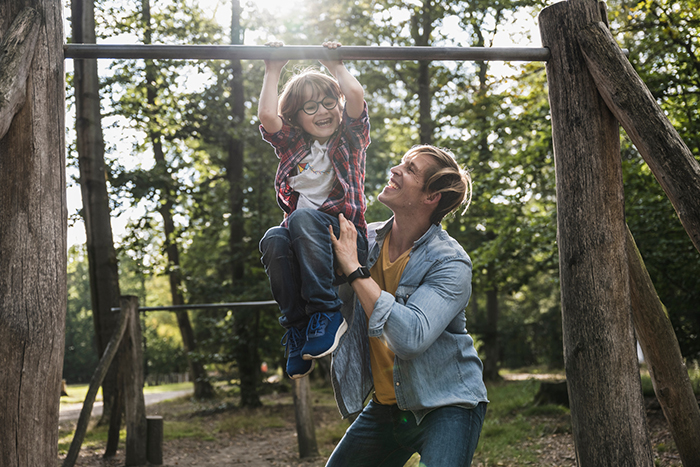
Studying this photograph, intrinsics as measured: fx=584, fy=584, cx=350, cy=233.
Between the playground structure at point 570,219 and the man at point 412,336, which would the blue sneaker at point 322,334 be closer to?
the man at point 412,336

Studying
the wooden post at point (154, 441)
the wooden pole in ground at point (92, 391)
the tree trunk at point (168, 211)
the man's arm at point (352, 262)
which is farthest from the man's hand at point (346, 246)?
the tree trunk at point (168, 211)

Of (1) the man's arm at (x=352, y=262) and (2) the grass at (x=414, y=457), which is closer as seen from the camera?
(1) the man's arm at (x=352, y=262)

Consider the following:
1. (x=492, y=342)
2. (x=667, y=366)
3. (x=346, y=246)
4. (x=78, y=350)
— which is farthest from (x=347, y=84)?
(x=78, y=350)

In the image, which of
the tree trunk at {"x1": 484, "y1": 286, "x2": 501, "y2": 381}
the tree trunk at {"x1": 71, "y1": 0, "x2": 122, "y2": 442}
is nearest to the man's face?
the tree trunk at {"x1": 71, "y1": 0, "x2": 122, "y2": 442}

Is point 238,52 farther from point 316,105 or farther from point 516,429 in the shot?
point 516,429

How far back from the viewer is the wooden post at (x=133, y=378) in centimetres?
622

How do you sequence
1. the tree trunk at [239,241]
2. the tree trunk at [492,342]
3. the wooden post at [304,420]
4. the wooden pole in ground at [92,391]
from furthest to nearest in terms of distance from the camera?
the tree trunk at [492,342]
the tree trunk at [239,241]
the wooden post at [304,420]
the wooden pole in ground at [92,391]

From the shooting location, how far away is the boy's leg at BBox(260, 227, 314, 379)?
224 cm

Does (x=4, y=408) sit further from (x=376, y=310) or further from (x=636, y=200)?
(x=636, y=200)

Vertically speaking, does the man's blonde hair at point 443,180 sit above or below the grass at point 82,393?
above

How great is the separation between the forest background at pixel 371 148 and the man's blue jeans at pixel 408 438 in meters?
5.25

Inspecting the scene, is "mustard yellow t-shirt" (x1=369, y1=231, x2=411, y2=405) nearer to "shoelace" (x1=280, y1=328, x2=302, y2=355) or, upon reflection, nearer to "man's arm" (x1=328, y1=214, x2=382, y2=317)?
"man's arm" (x1=328, y1=214, x2=382, y2=317)

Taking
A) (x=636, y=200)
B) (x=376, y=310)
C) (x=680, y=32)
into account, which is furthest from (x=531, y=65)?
(x=376, y=310)

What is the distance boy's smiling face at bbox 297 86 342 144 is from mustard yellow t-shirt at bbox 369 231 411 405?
0.58 meters
